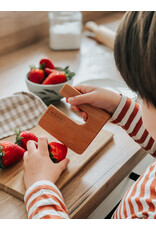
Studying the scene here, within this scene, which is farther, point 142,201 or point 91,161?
point 91,161

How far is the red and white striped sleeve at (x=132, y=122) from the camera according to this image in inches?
33.7

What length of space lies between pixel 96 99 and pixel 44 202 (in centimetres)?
31

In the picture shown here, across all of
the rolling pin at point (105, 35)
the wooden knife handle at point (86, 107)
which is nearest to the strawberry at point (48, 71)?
the wooden knife handle at point (86, 107)

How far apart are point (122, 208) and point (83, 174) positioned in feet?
0.42

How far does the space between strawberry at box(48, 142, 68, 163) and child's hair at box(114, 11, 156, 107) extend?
265 millimetres

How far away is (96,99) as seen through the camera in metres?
0.81

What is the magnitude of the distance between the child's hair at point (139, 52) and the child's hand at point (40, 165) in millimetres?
272

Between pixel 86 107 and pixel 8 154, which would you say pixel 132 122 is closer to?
pixel 86 107

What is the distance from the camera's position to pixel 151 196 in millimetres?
650

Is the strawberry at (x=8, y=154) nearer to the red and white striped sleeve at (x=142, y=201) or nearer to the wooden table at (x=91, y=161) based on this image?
the wooden table at (x=91, y=161)

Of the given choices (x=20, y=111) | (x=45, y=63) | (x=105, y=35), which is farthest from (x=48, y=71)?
(x=105, y=35)
